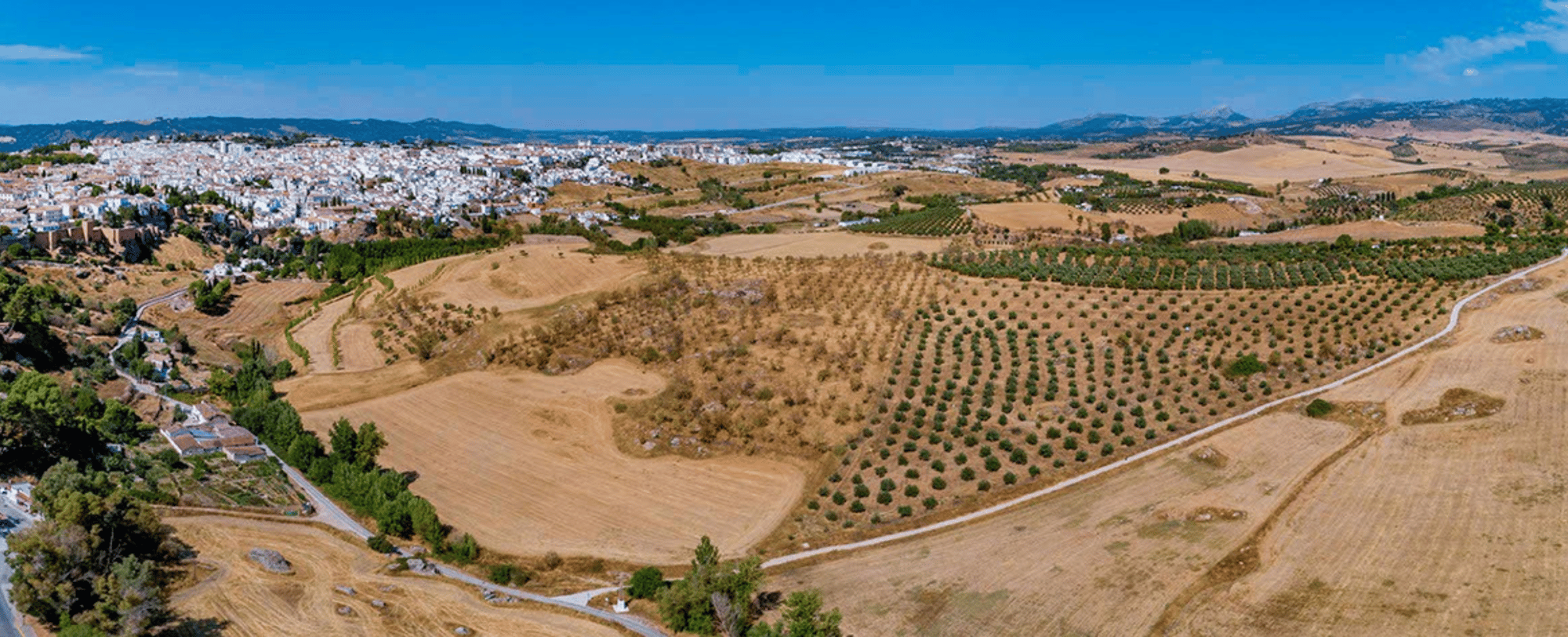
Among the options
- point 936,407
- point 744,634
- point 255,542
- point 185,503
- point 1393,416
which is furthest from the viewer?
point 936,407

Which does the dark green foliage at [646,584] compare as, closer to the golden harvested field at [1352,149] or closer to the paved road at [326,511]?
the paved road at [326,511]

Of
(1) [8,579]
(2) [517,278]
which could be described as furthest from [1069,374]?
(1) [8,579]

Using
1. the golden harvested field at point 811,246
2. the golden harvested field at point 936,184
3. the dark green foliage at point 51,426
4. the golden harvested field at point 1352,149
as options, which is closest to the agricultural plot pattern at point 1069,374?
the golden harvested field at point 811,246

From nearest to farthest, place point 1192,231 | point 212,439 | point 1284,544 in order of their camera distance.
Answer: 1. point 1284,544
2. point 212,439
3. point 1192,231

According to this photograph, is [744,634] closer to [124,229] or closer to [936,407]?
[936,407]

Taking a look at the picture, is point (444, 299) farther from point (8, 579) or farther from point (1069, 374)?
point (1069, 374)

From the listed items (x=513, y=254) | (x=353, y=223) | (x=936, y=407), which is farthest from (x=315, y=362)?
(x=353, y=223)
